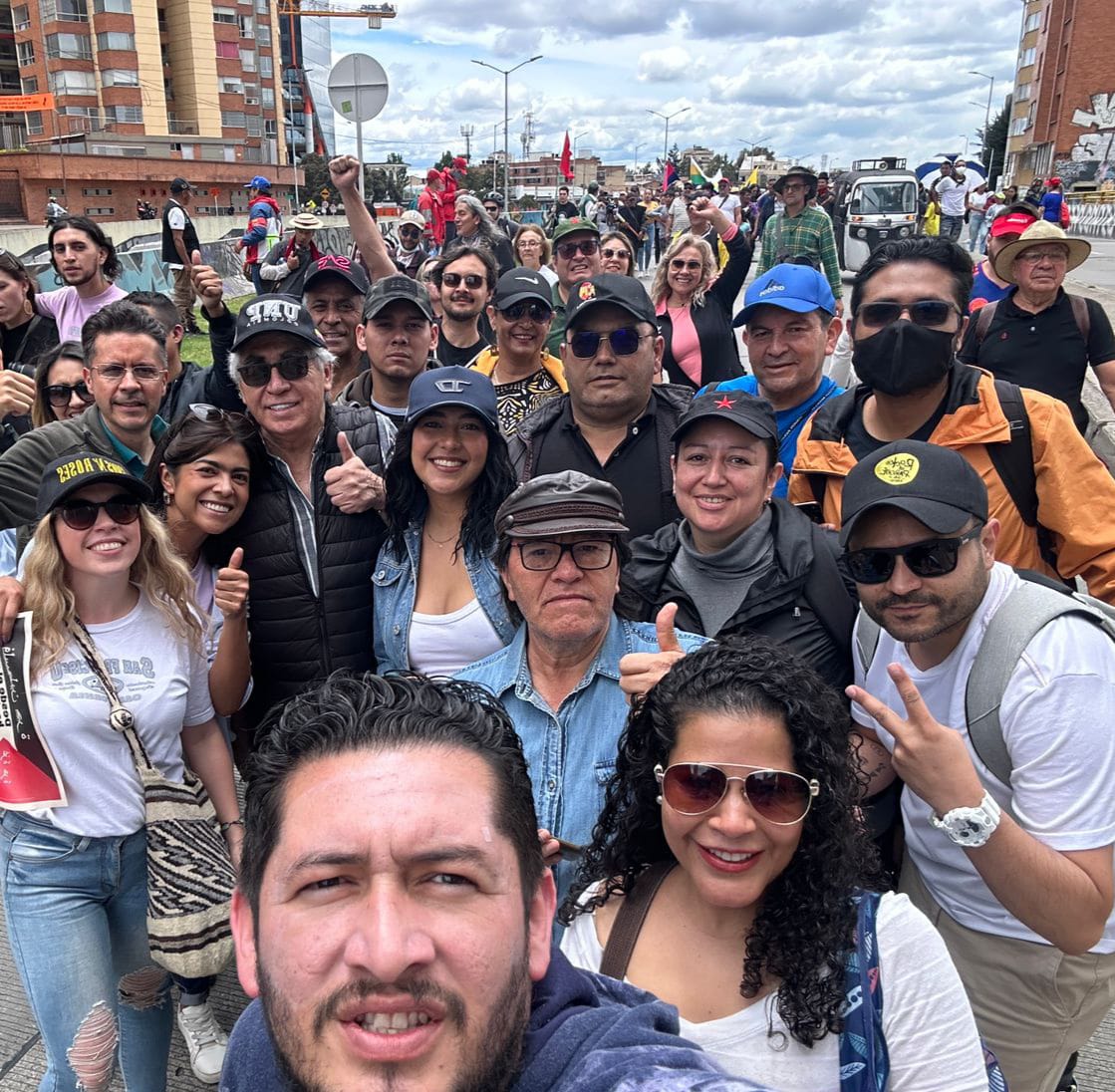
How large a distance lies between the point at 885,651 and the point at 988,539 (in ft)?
1.21

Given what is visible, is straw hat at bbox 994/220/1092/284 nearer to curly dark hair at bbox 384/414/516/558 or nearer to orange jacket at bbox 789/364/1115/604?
orange jacket at bbox 789/364/1115/604

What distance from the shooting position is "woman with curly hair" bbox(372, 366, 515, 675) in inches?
115

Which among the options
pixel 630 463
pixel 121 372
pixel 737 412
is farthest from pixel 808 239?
pixel 121 372

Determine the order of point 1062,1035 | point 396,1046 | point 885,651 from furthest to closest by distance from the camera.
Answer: point 885,651 < point 1062,1035 < point 396,1046

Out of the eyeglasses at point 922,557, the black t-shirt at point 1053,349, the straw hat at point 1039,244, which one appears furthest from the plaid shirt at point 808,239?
the eyeglasses at point 922,557

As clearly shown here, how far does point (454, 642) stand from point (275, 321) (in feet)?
4.23

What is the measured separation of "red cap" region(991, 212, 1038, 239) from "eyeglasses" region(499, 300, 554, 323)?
3893 mm

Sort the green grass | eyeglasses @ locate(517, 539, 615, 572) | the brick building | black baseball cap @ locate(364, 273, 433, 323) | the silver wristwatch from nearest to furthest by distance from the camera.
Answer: the silver wristwatch, eyeglasses @ locate(517, 539, 615, 572), black baseball cap @ locate(364, 273, 433, 323), the green grass, the brick building

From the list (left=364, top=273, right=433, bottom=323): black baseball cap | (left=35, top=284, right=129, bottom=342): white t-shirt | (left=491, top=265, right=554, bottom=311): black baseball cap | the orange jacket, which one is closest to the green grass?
(left=35, top=284, right=129, bottom=342): white t-shirt

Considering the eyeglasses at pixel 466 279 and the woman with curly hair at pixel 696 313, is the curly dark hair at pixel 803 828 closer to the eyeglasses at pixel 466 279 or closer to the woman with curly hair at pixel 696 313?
the woman with curly hair at pixel 696 313

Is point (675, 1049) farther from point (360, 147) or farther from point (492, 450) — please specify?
point (360, 147)

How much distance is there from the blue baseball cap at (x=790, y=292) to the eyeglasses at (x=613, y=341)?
50 centimetres

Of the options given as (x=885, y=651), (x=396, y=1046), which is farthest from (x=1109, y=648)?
(x=396, y=1046)

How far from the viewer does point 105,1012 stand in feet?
7.98
